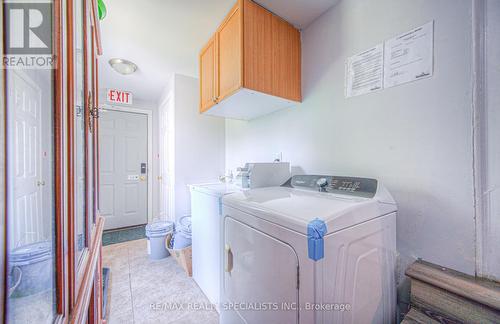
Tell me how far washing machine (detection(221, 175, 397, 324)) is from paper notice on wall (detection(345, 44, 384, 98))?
61 centimetres

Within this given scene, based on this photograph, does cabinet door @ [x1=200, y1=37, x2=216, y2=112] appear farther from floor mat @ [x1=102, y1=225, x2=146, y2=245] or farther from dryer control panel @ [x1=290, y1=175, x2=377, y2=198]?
floor mat @ [x1=102, y1=225, x2=146, y2=245]

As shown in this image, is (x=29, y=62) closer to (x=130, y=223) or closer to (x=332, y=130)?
(x=332, y=130)

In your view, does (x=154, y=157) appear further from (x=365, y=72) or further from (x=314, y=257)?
(x=314, y=257)

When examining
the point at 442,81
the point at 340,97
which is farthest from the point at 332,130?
the point at 442,81

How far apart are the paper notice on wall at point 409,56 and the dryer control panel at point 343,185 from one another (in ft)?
1.99

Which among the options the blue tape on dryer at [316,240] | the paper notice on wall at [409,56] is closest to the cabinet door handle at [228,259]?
the blue tape on dryer at [316,240]

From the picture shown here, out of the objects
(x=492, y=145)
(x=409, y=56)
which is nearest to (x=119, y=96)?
(x=409, y=56)

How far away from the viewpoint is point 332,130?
1483mm

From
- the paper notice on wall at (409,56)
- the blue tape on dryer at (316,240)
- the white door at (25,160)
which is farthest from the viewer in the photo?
the paper notice on wall at (409,56)

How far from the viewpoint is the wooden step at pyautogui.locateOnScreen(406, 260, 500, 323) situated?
768 mm

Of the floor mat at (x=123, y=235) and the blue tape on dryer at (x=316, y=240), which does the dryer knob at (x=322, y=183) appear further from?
the floor mat at (x=123, y=235)

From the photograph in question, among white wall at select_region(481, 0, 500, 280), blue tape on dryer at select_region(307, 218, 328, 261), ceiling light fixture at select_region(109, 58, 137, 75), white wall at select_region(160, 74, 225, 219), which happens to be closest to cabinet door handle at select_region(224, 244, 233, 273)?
blue tape on dryer at select_region(307, 218, 328, 261)

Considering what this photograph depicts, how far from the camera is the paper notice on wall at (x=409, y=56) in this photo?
105 centimetres

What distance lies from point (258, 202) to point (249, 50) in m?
1.07
